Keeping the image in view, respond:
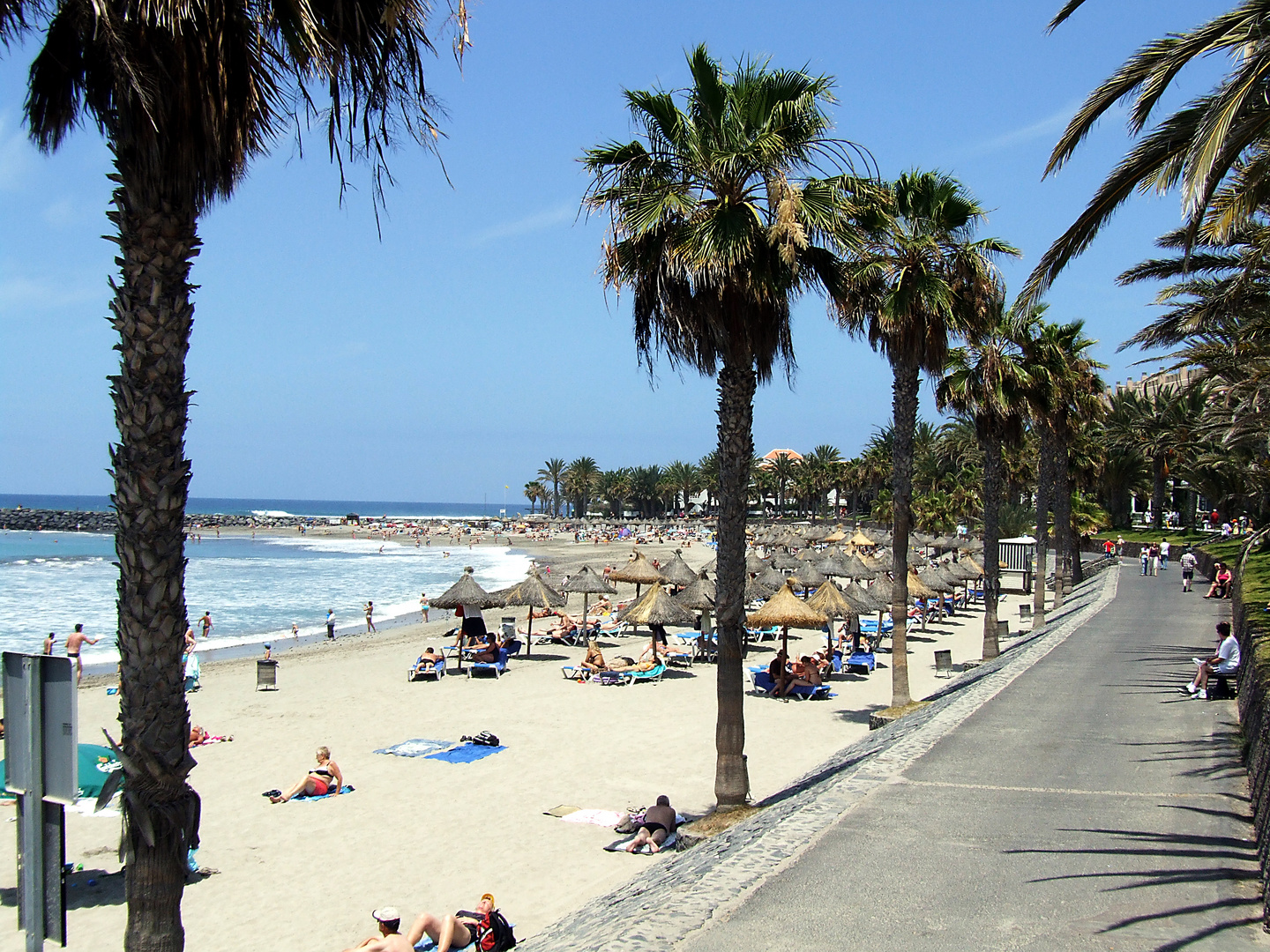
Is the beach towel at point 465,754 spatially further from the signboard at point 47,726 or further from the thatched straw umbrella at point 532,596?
the signboard at point 47,726

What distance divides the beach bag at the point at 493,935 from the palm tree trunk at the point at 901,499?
27.7 ft

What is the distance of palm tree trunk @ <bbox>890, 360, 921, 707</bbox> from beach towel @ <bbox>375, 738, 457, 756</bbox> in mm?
Answer: 7236

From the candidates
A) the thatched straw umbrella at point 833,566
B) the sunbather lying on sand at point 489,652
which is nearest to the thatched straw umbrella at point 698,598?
the sunbather lying on sand at point 489,652

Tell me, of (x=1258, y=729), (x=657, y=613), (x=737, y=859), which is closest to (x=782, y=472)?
(x=657, y=613)

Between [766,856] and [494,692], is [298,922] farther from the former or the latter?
[494,692]

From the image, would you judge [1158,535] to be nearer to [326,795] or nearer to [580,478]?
[326,795]

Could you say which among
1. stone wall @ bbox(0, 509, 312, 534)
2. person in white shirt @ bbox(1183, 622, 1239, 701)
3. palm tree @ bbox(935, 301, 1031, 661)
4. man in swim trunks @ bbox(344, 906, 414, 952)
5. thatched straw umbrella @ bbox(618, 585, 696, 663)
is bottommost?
stone wall @ bbox(0, 509, 312, 534)

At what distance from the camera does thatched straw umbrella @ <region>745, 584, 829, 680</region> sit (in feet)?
66.5

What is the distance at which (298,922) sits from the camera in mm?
8547

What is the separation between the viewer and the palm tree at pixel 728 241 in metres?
9.05

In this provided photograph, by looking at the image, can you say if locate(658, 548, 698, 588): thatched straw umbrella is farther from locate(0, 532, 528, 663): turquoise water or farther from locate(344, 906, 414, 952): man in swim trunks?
locate(344, 906, 414, 952): man in swim trunks

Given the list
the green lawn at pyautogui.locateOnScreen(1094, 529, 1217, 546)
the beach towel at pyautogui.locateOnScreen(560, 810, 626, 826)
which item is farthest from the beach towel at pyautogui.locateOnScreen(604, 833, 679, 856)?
the green lawn at pyautogui.locateOnScreen(1094, 529, 1217, 546)

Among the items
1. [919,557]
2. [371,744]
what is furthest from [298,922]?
[919,557]

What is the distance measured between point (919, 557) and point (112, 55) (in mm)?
31639
